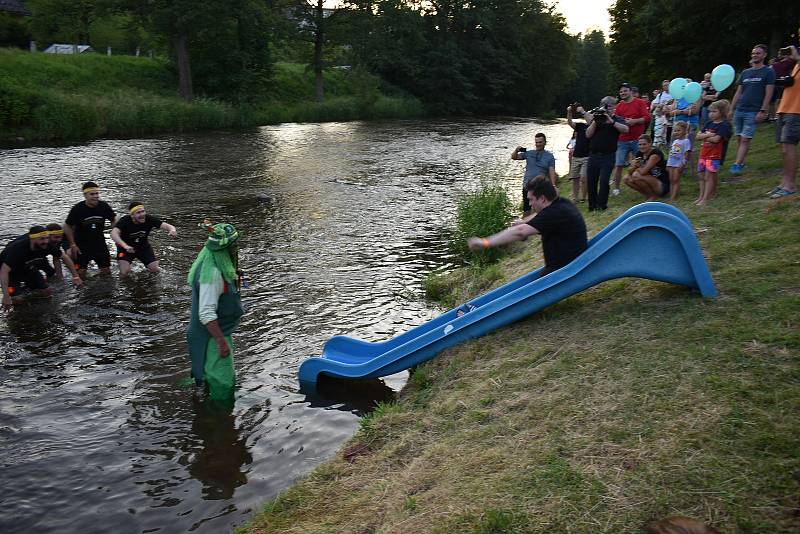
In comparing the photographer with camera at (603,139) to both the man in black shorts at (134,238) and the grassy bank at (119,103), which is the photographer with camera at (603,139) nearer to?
the man in black shorts at (134,238)

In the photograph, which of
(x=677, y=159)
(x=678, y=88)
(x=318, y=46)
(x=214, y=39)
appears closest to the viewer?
(x=677, y=159)

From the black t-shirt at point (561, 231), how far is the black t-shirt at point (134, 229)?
23.9 ft

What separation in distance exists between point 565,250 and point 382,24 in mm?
58784

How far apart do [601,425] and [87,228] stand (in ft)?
32.1

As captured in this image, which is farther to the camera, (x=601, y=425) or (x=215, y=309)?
(x=215, y=309)

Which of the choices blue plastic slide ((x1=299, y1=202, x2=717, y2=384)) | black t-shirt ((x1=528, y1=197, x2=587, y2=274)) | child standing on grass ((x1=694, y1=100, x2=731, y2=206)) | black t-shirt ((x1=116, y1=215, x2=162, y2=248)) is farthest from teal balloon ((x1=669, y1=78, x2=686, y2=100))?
black t-shirt ((x1=116, y1=215, x2=162, y2=248))

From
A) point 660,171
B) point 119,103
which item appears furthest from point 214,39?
point 660,171

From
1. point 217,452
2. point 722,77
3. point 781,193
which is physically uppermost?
point 722,77

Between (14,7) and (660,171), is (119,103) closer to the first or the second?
(660,171)

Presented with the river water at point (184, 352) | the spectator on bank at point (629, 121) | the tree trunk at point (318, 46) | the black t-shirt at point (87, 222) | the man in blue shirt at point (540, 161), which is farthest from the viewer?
the tree trunk at point (318, 46)

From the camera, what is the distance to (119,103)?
3278 centimetres

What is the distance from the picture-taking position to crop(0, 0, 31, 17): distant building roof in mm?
53112

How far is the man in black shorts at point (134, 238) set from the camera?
37.6 feet

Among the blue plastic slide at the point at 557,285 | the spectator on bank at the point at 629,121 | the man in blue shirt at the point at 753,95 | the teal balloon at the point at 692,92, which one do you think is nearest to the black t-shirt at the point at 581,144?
the spectator on bank at the point at 629,121
